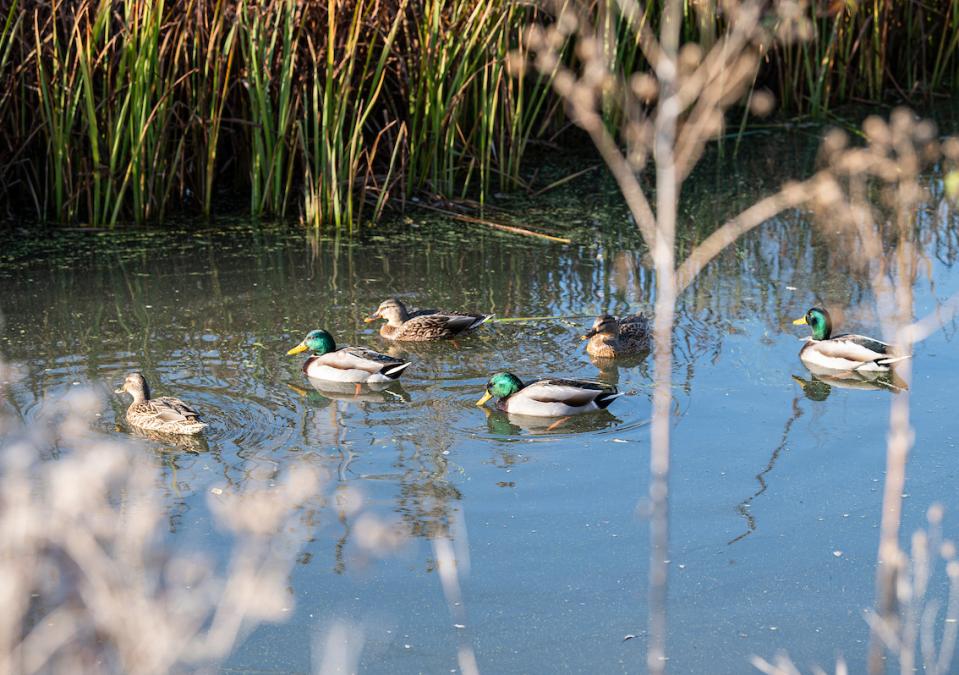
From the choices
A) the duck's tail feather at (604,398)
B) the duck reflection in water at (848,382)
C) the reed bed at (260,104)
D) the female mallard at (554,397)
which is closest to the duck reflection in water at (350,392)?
the female mallard at (554,397)

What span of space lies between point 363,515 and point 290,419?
1.16 metres

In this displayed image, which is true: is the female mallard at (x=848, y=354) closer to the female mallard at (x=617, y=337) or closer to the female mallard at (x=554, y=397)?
the female mallard at (x=617, y=337)

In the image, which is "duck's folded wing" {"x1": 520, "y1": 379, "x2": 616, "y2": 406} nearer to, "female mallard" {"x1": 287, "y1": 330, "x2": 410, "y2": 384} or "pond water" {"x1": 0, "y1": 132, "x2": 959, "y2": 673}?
"pond water" {"x1": 0, "y1": 132, "x2": 959, "y2": 673}

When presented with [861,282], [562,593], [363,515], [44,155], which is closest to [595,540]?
[562,593]

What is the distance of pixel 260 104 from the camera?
8492 mm

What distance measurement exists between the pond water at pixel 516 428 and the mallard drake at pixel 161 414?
3.2 inches

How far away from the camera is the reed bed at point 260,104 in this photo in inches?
327

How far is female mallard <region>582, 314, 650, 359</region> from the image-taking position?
22.1 ft

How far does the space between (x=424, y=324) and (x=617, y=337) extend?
3.31ft

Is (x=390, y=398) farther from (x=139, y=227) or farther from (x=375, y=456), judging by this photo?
(x=139, y=227)

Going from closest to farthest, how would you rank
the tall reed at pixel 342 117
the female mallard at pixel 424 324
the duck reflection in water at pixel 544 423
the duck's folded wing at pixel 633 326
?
1. the duck reflection in water at pixel 544 423
2. the duck's folded wing at pixel 633 326
3. the female mallard at pixel 424 324
4. the tall reed at pixel 342 117

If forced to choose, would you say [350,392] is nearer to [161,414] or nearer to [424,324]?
[424,324]

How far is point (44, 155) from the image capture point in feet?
29.3

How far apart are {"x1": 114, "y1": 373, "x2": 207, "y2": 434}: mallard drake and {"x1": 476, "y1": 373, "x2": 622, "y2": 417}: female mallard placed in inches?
53.6
